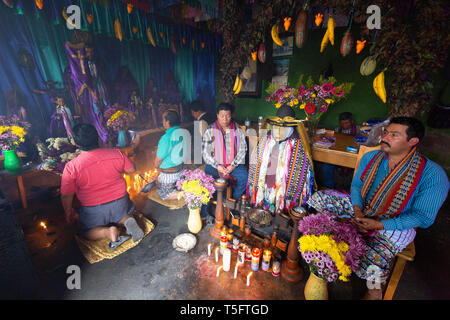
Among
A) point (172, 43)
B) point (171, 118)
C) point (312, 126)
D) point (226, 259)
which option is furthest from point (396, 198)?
point (172, 43)

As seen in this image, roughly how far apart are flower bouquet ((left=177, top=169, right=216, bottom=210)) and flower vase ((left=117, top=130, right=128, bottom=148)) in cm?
221

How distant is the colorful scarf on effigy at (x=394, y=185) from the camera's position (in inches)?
76.8

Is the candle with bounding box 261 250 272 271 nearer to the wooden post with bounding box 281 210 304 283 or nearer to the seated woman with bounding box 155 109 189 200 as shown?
the wooden post with bounding box 281 210 304 283

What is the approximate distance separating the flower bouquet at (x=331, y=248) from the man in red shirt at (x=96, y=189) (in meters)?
2.44

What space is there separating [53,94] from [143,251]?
11.2 ft

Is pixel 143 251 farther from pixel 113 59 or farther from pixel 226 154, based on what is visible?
pixel 113 59

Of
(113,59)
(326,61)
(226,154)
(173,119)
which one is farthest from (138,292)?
(326,61)

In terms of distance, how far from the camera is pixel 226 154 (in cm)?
375

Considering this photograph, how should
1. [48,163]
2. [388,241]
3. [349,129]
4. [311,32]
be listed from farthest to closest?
[311,32]
[349,129]
[48,163]
[388,241]

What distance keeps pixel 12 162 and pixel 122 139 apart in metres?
1.75

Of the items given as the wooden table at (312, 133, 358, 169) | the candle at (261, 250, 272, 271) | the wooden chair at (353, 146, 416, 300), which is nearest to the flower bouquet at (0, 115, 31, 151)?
the candle at (261, 250, 272, 271)

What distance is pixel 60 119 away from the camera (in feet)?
12.2

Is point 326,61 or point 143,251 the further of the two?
point 326,61

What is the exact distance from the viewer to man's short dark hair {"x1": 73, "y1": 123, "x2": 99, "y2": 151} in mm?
2510
